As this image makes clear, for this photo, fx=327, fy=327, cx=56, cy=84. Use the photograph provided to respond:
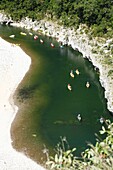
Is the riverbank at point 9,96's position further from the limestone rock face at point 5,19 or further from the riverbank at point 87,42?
the limestone rock face at point 5,19

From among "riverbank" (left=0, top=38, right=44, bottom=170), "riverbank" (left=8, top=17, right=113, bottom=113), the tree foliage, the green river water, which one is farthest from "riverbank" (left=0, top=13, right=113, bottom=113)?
the tree foliage

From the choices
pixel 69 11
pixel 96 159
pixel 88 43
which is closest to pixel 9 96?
pixel 88 43

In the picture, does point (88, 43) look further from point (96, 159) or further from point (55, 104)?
point (96, 159)

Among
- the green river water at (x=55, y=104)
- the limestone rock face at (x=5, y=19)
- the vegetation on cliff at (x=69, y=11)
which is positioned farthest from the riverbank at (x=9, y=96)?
the vegetation on cliff at (x=69, y=11)

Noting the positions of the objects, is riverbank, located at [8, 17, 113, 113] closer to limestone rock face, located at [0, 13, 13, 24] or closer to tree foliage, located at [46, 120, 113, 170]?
limestone rock face, located at [0, 13, 13, 24]

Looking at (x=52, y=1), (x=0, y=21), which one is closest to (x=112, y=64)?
(x=52, y=1)
